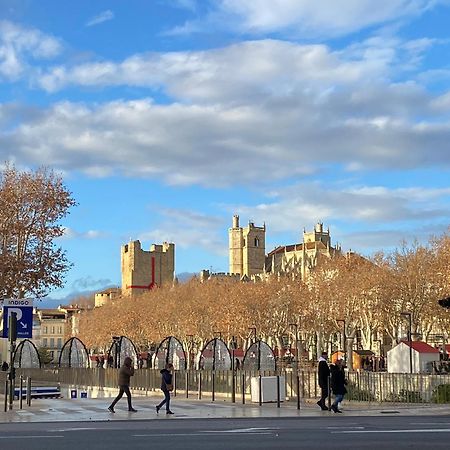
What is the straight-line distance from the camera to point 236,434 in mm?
17188

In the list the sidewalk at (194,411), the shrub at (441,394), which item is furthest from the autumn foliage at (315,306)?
the sidewalk at (194,411)

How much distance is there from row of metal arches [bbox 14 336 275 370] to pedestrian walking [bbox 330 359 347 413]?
11380mm

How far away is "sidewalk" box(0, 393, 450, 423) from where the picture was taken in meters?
23.4

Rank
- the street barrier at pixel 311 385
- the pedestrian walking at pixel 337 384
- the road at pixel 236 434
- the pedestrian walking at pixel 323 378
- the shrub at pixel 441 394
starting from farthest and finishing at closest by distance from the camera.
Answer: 1. the street barrier at pixel 311 385
2. the shrub at pixel 441 394
3. the pedestrian walking at pixel 323 378
4. the pedestrian walking at pixel 337 384
5. the road at pixel 236 434

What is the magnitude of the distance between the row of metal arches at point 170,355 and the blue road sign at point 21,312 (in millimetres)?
11252

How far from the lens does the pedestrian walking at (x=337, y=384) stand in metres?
25.0

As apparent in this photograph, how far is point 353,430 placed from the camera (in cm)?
1806

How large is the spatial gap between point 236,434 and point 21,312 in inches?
504

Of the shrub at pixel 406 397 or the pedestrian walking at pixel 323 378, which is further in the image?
the shrub at pixel 406 397

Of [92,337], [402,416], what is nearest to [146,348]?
[92,337]

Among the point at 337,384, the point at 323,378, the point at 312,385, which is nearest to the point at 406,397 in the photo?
the point at 312,385

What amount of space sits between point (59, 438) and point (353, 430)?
20.6ft

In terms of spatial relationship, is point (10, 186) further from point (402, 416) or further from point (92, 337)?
point (92, 337)

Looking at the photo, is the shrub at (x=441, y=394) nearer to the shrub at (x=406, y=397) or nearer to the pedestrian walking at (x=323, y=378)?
the shrub at (x=406, y=397)
